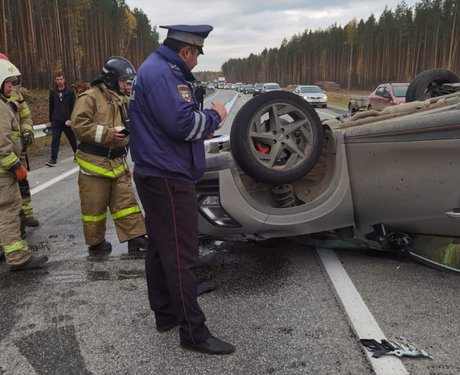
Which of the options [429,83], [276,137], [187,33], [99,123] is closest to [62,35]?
[99,123]

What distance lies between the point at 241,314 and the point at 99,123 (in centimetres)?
217

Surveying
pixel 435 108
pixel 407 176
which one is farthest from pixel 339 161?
pixel 435 108

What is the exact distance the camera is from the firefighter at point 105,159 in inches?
165

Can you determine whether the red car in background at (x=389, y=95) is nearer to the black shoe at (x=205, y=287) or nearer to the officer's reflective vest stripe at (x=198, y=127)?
the black shoe at (x=205, y=287)

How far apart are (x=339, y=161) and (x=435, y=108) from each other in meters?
0.74

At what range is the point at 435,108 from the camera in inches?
130

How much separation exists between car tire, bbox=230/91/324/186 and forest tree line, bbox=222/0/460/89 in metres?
A: 59.0

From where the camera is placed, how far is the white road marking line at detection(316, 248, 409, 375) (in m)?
2.46

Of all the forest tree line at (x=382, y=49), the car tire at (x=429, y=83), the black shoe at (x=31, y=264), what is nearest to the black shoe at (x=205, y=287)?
the black shoe at (x=31, y=264)

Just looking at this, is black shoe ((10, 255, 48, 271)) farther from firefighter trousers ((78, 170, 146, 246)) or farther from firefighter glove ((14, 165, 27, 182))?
firefighter glove ((14, 165, 27, 182))

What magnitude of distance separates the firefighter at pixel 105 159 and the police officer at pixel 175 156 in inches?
65.2

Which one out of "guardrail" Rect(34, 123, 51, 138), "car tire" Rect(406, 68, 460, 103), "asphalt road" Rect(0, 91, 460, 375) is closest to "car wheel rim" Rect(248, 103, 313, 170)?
"asphalt road" Rect(0, 91, 460, 375)

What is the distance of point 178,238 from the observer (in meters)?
2.66

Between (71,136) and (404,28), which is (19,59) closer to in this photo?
(71,136)
